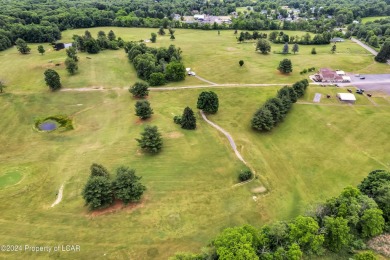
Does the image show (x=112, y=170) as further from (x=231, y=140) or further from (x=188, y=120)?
(x=231, y=140)

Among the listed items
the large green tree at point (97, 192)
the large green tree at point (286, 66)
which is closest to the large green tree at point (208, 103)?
the large green tree at point (286, 66)

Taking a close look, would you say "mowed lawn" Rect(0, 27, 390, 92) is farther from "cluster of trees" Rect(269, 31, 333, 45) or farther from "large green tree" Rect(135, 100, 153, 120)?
"large green tree" Rect(135, 100, 153, 120)

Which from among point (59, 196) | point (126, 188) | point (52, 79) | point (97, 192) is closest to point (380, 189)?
point (126, 188)

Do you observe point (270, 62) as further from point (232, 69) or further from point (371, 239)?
point (371, 239)

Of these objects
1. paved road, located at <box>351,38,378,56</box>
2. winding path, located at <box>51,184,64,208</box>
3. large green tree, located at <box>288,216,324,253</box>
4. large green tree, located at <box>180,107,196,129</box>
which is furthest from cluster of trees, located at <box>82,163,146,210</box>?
paved road, located at <box>351,38,378,56</box>

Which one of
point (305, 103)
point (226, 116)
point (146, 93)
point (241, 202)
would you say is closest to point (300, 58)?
point (305, 103)

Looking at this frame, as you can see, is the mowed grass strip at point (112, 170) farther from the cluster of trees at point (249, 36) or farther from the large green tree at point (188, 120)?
the cluster of trees at point (249, 36)
